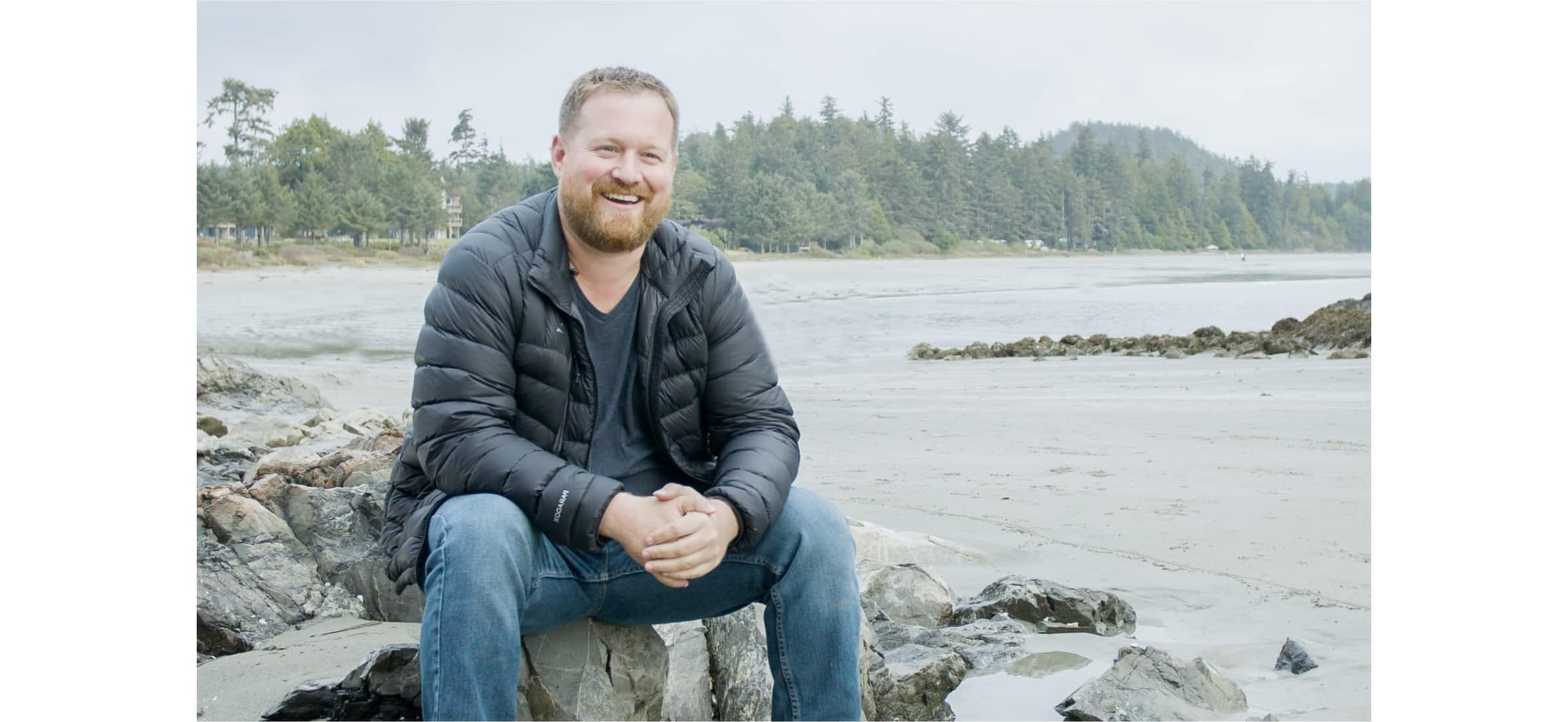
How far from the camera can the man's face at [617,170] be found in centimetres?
273

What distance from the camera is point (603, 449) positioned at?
9.01 feet

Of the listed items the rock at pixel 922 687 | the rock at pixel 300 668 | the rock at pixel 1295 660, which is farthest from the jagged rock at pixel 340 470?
the rock at pixel 1295 660

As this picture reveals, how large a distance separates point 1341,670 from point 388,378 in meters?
12.3

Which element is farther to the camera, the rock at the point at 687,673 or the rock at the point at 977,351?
the rock at the point at 977,351

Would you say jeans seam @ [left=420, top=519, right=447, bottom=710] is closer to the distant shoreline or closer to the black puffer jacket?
the black puffer jacket

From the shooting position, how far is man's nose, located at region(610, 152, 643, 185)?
2.74m

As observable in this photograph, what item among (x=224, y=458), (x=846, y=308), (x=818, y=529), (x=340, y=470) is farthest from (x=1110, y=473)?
(x=846, y=308)

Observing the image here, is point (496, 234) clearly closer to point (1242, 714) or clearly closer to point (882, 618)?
point (882, 618)

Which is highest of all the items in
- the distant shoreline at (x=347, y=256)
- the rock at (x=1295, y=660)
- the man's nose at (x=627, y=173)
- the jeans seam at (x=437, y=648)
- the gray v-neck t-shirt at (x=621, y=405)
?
the distant shoreline at (x=347, y=256)

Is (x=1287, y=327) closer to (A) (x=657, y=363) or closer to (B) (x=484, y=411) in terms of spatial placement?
(A) (x=657, y=363)

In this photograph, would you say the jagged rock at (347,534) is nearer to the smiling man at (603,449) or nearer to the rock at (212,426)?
the smiling man at (603,449)

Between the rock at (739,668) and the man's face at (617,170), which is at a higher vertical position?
the man's face at (617,170)

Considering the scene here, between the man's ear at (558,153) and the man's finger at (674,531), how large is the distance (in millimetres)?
865

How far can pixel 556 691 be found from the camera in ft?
8.91
